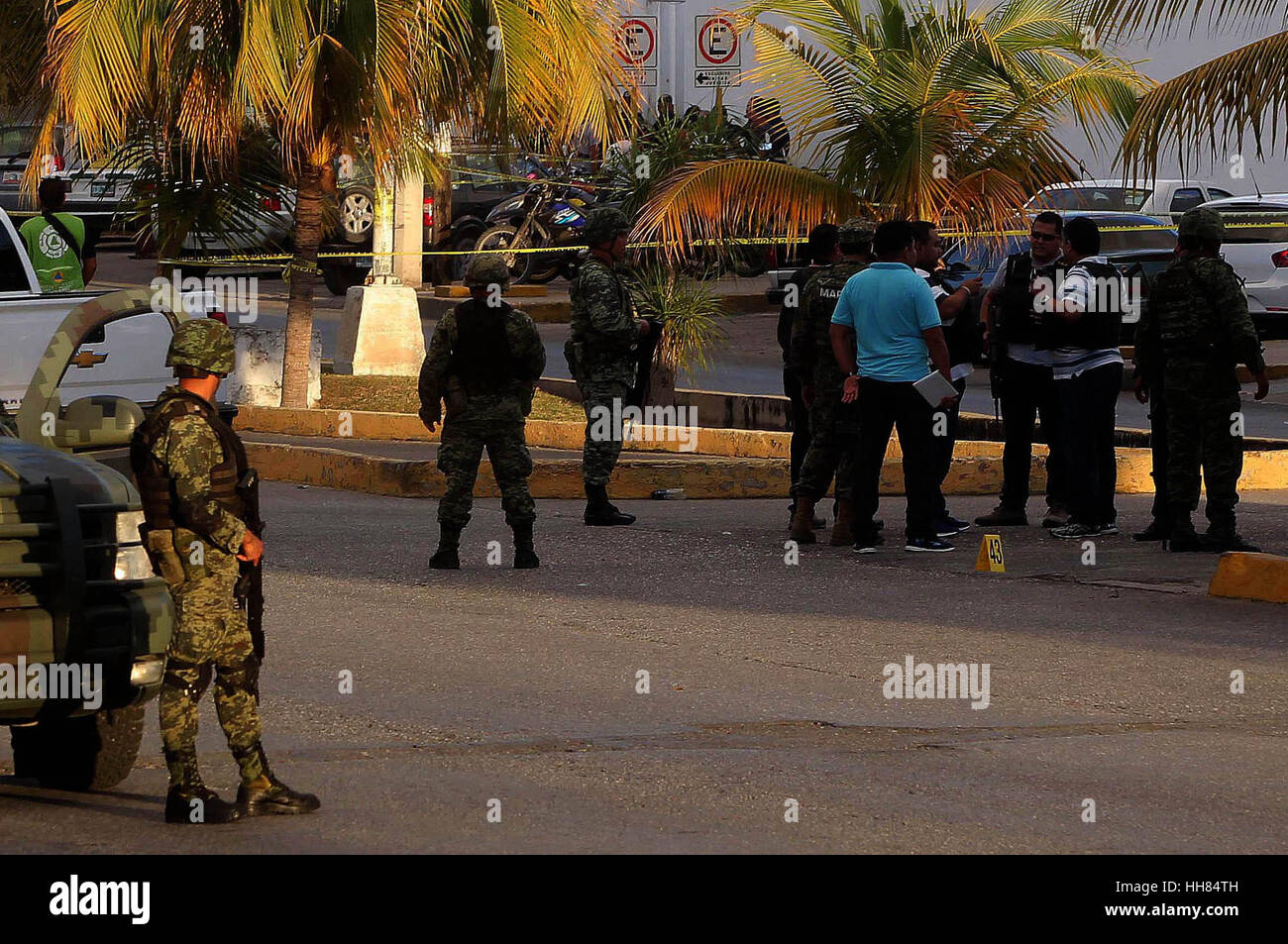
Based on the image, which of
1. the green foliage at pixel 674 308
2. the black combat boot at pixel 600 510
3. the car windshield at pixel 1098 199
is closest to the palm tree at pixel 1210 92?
the black combat boot at pixel 600 510

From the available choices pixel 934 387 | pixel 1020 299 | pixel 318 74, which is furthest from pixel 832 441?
pixel 318 74

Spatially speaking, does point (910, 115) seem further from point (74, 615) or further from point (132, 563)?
point (74, 615)

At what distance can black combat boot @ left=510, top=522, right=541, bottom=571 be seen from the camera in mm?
11914

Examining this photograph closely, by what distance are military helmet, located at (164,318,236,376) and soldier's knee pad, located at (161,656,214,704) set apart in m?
0.88

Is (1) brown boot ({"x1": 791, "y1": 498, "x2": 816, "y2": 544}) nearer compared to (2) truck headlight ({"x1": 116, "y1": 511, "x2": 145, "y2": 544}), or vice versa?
(2) truck headlight ({"x1": 116, "y1": 511, "x2": 145, "y2": 544})

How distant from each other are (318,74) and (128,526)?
38.4 feet

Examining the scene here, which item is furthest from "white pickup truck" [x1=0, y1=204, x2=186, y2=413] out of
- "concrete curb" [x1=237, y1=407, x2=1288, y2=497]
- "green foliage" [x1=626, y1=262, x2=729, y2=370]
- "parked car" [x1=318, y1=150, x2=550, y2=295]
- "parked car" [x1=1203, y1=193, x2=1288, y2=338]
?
"parked car" [x1=318, y1=150, x2=550, y2=295]

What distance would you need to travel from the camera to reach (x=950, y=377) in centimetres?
1262

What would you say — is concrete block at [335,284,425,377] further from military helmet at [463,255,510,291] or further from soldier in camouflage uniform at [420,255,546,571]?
military helmet at [463,255,510,291]

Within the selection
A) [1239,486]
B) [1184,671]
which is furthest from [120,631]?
[1239,486]

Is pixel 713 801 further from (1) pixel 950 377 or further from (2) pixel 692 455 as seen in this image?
(2) pixel 692 455

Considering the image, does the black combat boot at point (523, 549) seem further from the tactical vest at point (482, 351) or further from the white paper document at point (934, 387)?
the white paper document at point (934, 387)
